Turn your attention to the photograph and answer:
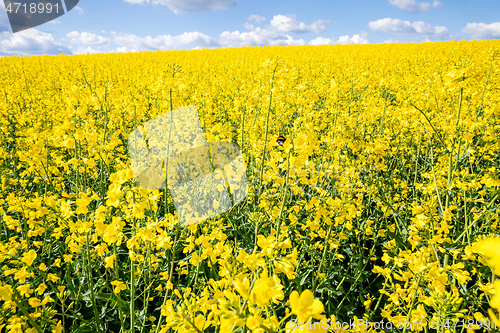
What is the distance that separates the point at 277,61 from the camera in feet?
8.74

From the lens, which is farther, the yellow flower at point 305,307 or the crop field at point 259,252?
the crop field at point 259,252

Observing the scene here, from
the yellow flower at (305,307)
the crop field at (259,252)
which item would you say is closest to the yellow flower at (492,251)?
the crop field at (259,252)

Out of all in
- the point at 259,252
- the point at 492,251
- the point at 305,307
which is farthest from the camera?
the point at 259,252

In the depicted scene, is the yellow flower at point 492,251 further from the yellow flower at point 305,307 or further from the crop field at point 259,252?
the yellow flower at point 305,307

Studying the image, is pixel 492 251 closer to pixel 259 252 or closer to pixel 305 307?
pixel 305 307

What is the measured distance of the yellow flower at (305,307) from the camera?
677mm

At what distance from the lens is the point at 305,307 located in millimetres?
704

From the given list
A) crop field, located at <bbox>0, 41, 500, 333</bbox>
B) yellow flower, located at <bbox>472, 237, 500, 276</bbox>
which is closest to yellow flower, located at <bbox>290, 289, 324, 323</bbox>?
crop field, located at <bbox>0, 41, 500, 333</bbox>

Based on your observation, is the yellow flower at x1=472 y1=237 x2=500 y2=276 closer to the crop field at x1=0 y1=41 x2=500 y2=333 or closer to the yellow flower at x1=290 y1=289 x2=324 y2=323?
the crop field at x1=0 y1=41 x2=500 y2=333

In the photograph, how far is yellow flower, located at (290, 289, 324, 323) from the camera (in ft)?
2.22

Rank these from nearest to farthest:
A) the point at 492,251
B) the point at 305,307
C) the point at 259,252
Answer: the point at 492,251, the point at 305,307, the point at 259,252

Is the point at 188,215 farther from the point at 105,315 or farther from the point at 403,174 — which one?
the point at 403,174

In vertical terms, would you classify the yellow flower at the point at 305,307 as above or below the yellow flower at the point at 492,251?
below

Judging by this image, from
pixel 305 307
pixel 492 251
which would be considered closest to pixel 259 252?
pixel 305 307
